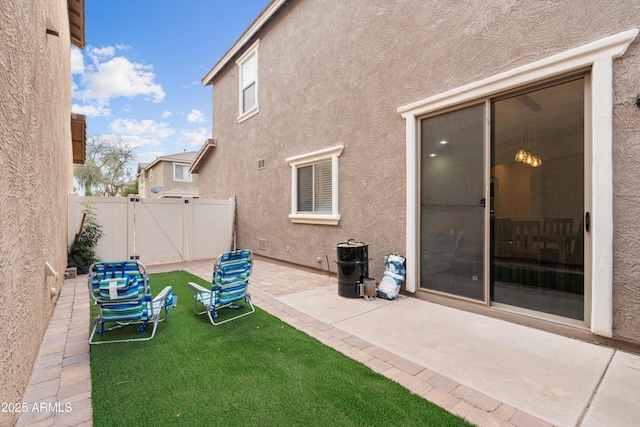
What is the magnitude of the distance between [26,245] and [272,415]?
271 centimetres

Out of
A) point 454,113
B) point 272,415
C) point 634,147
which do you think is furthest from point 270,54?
point 272,415

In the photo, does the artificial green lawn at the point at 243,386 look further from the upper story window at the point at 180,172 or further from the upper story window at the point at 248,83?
the upper story window at the point at 180,172

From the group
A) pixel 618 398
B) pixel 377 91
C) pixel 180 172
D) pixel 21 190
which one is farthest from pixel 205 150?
pixel 180 172

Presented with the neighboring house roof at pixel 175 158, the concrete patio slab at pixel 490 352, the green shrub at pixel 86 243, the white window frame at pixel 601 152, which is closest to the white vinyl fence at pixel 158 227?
the green shrub at pixel 86 243

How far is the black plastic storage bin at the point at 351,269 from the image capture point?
216 inches

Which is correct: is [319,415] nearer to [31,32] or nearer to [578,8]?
[31,32]

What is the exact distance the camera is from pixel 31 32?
297cm

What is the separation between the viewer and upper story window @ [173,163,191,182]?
25.8 metres

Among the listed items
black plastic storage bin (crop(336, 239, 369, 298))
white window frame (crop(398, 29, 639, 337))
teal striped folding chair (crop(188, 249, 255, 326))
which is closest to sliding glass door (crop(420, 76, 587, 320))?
white window frame (crop(398, 29, 639, 337))

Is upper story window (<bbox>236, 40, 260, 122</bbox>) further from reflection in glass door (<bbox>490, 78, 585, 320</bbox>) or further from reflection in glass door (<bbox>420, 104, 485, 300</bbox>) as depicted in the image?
reflection in glass door (<bbox>490, 78, 585, 320</bbox>)

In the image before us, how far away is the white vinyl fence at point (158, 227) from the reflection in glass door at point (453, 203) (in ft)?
25.9

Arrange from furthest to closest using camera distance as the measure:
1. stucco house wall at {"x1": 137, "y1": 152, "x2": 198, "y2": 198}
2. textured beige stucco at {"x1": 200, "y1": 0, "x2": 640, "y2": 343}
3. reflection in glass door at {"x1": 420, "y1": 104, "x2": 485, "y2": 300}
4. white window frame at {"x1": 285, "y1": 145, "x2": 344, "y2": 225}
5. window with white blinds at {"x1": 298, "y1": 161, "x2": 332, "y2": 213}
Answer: stucco house wall at {"x1": 137, "y1": 152, "x2": 198, "y2": 198} → window with white blinds at {"x1": 298, "y1": 161, "x2": 332, "y2": 213} → white window frame at {"x1": 285, "y1": 145, "x2": 344, "y2": 225} → reflection in glass door at {"x1": 420, "y1": 104, "x2": 485, "y2": 300} → textured beige stucco at {"x1": 200, "y1": 0, "x2": 640, "y2": 343}

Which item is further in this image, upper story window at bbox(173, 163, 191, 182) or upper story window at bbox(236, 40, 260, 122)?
upper story window at bbox(173, 163, 191, 182)

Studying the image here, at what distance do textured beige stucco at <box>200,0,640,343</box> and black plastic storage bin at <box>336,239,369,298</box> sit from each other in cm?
62
